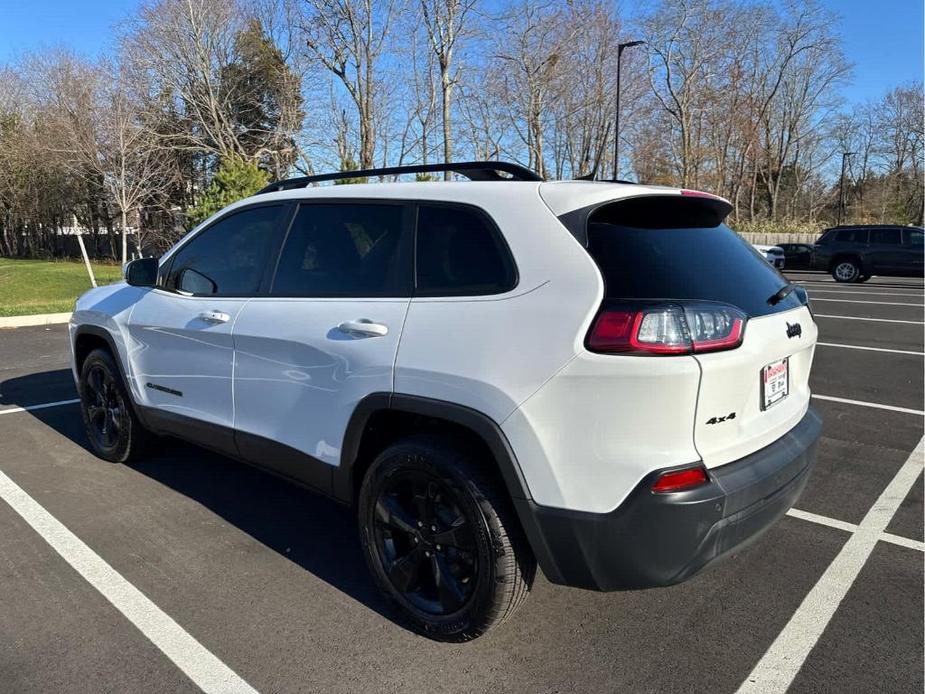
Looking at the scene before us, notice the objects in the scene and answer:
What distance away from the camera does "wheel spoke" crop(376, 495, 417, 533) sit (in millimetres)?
2725

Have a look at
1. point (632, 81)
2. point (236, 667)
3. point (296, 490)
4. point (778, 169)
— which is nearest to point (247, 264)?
point (296, 490)

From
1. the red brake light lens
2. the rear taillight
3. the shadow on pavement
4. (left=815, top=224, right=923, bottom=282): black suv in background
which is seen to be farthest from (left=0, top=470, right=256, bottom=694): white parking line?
(left=815, top=224, right=923, bottom=282): black suv in background

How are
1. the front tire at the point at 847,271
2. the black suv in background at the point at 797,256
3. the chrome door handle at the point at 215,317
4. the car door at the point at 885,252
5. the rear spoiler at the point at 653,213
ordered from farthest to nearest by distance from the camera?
the black suv in background at the point at 797,256 → the front tire at the point at 847,271 → the car door at the point at 885,252 → the chrome door handle at the point at 215,317 → the rear spoiler at the point at 653,213

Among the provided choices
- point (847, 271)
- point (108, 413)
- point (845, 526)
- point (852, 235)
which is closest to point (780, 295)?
point (845, 526)

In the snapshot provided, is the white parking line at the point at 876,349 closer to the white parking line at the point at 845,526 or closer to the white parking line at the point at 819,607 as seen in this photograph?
the white parking line at the point at 819,607

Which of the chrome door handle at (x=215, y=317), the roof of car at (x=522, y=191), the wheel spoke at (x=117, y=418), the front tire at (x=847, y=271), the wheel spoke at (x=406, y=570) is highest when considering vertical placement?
the roof of car at (x=522, y=191)

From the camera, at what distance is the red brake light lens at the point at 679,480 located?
2.16 m

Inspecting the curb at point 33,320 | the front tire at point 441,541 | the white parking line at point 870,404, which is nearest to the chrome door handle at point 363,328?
the front tire at point 441,541

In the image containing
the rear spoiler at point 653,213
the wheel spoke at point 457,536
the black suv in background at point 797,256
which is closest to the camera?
the rear spoiler at point 653,213

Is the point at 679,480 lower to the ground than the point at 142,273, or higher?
lower

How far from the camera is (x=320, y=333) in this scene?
294 cm

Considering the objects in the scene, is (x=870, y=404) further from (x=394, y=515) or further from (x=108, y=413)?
(x=108, y=413)

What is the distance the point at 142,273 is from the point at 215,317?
94 cm

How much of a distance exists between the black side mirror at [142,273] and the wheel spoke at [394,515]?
2230 millimetres
